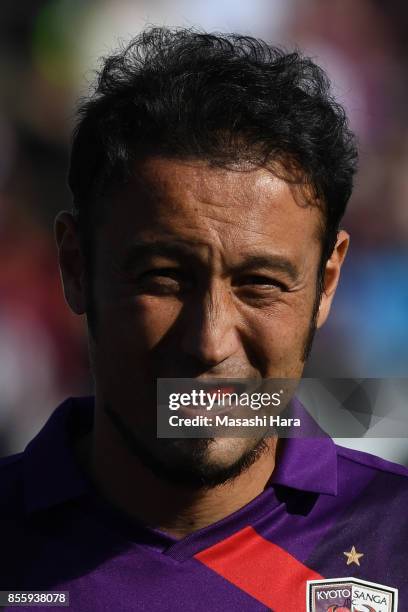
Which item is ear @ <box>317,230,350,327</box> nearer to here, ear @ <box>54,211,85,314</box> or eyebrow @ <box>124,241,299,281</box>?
eyebrow @ <box>124,241,299,281</box>

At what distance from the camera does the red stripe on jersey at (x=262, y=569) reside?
1.84m

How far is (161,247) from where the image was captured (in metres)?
1.81

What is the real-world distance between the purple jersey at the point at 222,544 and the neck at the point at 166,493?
3cm

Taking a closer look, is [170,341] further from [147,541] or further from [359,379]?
[359,379]

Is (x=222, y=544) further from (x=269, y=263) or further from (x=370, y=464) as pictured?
(x=269, y=263)

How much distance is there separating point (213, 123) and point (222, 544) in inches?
32.8

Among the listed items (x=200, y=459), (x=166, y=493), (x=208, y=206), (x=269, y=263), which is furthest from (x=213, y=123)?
(x=166, y=493)

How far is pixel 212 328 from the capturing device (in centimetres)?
176

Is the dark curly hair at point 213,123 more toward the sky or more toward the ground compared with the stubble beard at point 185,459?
more toward the sky

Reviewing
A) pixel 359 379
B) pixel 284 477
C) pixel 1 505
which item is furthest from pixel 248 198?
pixel 359 379

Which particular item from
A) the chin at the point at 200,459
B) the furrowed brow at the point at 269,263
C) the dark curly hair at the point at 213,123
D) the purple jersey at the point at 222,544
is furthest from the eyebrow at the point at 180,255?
the purple jersey at the point at 222,544

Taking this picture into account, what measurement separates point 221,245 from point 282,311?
0.19m

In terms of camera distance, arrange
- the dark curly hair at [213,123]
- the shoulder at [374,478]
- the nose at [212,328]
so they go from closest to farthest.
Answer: the nose at [212,328], the dark curly hair at [213,123], the shoulder at [374,478]

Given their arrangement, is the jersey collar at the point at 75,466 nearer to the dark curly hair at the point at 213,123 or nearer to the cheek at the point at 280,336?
the cheek at the point at 280,336
